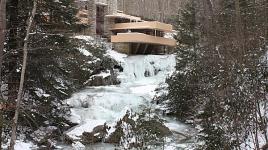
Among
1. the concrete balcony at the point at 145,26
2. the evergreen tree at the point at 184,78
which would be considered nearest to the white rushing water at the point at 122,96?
→ the evergreen tree at the point at 184,78

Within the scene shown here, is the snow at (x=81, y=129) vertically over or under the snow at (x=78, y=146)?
over

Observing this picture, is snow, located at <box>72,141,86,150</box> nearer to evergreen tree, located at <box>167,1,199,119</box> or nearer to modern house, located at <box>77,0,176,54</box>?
evergreen tree, located at <box>167,1,199,119</box>

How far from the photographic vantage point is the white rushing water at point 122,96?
19397 millimetres

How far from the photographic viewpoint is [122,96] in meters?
23.6

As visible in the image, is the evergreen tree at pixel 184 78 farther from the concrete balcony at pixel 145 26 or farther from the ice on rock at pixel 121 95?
the concrete balcony at pixel 145 26

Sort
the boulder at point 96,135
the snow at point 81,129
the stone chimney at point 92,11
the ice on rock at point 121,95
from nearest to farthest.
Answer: the boulder at point 96,135
the snow at point 81,129
the ice on rock at point 121,95
the stone chimney at point 92,11

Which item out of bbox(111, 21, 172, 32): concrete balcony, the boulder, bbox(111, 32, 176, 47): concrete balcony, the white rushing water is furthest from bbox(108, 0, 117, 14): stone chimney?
the boulder

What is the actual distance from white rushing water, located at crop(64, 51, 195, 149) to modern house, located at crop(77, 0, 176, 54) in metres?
2.46

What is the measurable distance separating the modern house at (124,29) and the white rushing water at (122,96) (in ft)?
8.07

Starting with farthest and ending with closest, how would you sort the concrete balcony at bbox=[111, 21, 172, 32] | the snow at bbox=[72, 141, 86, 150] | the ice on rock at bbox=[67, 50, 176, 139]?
the concrete balcony at bbox=[111, 21, 172, 32] → the ice on rock at bbox=[67, 50, 176, 139] → the snow at bbox=[72, 141, 86, 150]

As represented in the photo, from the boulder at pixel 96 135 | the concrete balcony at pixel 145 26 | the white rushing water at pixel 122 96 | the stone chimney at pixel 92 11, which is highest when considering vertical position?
the stone chimney at pixel 92 11

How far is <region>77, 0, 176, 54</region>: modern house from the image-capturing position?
117 feet

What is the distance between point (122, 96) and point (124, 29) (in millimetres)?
16210

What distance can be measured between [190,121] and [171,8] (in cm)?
3684
